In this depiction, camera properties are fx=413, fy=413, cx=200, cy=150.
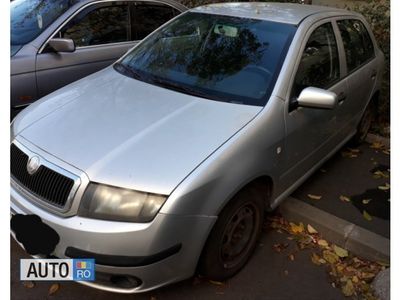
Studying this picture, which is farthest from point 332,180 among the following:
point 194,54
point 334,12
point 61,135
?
point 61,135

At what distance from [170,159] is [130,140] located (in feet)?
1.02

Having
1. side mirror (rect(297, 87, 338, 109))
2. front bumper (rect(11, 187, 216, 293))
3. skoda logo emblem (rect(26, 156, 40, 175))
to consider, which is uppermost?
side mirror (rect(297, 87, 338, 109))

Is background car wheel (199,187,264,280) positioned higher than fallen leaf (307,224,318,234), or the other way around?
background car wheel (199,187,264,280)

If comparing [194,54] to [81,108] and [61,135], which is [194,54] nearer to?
[81,108]

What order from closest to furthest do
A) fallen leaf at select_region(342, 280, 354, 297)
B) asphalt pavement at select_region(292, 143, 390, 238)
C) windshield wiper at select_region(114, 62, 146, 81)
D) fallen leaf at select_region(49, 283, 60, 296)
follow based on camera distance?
fallen leaf at select_region(49, 283, 60, 296) < fallen leaf at select_region(342, 280, 354, 297) < windshield wiper at select_region(114, 62, 146, 81) < asphalt pavement at select_region(292, 143, 390, 238)

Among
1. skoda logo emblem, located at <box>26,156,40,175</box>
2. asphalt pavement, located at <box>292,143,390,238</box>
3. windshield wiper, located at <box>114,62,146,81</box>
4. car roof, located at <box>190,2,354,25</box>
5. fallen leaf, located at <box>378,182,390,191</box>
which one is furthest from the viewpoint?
fallen leaf, located at <box>378,182,390,191</box>

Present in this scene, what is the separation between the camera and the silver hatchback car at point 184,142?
7.24 ft

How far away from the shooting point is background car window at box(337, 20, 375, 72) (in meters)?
3.97

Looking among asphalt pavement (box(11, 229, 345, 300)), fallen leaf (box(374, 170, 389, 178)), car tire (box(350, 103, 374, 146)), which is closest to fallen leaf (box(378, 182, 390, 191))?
fallen leaf (box(374, 170, 389, 178))

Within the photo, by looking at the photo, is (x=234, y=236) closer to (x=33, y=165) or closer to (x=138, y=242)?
(x=138, y=242)

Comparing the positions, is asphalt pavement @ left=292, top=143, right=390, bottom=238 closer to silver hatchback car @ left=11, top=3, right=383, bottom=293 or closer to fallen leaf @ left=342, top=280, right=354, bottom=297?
silver hatchback car @ left=11, top=3, right=383, bottom=293

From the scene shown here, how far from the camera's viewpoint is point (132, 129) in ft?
8.47

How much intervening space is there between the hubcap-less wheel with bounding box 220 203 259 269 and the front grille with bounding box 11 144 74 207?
39.1 inches

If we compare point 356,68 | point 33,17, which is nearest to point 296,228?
point 356,68
